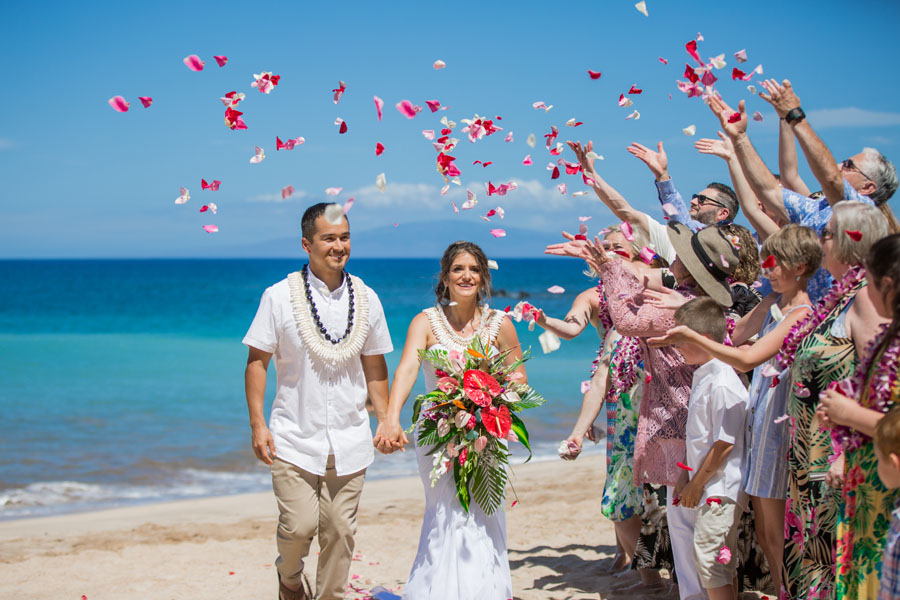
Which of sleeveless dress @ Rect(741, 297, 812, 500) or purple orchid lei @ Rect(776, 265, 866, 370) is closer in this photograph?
purple orchid lei @ Rect(776, 265, 866, 370)

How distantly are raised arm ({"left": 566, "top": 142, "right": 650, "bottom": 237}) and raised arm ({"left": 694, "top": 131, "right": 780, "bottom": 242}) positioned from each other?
561 millimetres

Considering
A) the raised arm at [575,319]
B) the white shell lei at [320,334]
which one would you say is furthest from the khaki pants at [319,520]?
the raised arm at [575,319]

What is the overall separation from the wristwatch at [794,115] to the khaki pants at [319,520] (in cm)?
331

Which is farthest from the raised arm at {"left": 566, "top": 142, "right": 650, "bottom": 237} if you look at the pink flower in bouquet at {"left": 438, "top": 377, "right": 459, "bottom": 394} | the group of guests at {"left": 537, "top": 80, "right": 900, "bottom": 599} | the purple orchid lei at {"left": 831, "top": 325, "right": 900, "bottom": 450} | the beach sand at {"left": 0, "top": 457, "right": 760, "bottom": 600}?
the beach sand at {"left": 0, "top": 457, "right": 760, "bottom": 600}

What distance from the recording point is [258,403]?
515cm

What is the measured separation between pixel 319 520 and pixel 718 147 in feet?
11.1

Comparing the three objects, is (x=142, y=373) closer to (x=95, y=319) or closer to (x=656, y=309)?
(x=656, y=309)

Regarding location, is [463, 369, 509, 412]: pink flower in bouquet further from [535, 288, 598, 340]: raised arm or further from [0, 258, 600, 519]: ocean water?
[0, 258, 600, 519]: ocean water

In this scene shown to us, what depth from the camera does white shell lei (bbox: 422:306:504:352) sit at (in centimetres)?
521

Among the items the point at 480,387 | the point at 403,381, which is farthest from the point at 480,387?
the point at 403,381

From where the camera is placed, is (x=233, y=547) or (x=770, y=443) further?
(x=233, y=547)

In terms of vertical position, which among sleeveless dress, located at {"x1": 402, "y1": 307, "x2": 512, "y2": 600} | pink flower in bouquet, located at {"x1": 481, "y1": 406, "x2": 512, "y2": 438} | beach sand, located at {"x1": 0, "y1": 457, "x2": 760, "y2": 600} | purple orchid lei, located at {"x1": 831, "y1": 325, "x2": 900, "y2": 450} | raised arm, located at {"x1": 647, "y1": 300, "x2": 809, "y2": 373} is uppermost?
raised arm, located at {"x1": 647, "y1": 300, "x2": 809, "y2": 373}

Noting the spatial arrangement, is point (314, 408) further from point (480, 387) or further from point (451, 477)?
point (480, 387)

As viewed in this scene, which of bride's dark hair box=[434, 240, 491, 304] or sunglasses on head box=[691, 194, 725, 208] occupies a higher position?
sunglasses on head box=[691, 194, 725, 208]
